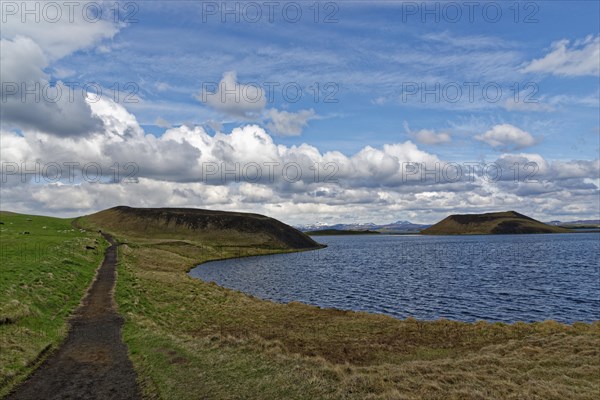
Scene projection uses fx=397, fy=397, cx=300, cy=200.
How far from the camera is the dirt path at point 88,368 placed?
Result: 19234mm

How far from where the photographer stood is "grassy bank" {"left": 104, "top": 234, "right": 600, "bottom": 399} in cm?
1894

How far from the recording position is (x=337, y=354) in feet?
93.8

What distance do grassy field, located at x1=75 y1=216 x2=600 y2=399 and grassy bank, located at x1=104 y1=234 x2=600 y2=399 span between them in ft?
0.27

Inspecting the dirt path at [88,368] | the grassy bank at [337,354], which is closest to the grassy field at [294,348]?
the grassy bank at [337,354]

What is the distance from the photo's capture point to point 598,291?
6072 cm

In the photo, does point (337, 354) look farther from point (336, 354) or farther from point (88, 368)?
point (88, 368)

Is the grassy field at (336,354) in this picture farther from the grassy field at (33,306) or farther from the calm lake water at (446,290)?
the calm lake water at (446,290)

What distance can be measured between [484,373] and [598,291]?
170ft

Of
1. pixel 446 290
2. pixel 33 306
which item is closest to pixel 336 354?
pixel 33 306

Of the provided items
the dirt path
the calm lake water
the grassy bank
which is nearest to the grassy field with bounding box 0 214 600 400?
the grassy bank

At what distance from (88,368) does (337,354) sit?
15981 millimetres

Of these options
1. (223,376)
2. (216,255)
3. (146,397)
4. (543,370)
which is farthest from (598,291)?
(216,255)

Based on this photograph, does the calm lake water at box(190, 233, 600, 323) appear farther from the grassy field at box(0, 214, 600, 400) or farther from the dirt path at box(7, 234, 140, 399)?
the dirt path at box(7, 234, 140, 399)

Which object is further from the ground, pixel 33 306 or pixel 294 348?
pixel 33 306
